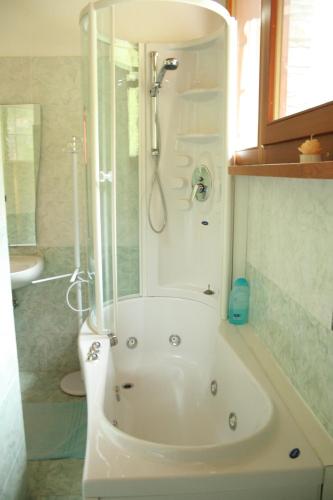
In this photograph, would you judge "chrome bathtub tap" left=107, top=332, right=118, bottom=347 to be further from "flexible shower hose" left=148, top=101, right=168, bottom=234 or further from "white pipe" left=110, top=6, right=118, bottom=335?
"flexible shower hose" left=148, top=101, right=168, bottom=234

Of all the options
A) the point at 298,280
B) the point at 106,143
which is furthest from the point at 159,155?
the point at 298,280

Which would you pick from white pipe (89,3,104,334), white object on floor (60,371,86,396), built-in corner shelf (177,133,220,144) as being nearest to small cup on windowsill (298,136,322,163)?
white pipe (89,3,104,334)

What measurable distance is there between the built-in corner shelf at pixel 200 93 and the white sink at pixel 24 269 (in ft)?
4.68

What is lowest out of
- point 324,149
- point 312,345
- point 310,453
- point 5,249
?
point 310,453

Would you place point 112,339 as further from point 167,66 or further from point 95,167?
point 167,66

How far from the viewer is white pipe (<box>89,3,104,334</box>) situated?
6.54 feet

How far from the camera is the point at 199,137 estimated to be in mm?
2609

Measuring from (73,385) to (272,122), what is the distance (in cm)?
209

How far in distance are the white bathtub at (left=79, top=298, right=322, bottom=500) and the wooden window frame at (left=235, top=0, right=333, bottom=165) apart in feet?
2.98

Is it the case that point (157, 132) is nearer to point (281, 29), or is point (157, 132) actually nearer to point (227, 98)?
point (227, 98)

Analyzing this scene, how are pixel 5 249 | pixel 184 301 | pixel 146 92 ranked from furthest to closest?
pixel 184 301 < pixel 146 92 < pixel 5 249

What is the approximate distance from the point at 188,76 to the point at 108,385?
1.91m

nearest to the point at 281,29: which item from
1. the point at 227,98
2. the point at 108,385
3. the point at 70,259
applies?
the point at 227,98

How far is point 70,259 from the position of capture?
2838 mm
